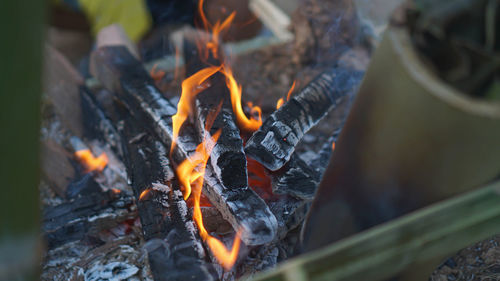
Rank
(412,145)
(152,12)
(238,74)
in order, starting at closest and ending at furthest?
(412,145) → (238,74) → (152,12)

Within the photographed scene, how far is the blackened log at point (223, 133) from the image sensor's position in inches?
62.1

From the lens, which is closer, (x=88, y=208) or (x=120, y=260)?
(x=120, y=260)

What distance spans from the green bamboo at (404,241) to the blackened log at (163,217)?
23.7 inches

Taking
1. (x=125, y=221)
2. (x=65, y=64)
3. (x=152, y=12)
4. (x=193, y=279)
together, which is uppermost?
(x=152, y=12)

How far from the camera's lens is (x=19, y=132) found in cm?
60

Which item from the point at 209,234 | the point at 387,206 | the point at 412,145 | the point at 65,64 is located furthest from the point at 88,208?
the point at 412,145

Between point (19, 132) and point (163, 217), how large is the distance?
103cm

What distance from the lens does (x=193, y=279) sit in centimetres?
140

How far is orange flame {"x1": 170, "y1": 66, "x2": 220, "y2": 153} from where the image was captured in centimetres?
185

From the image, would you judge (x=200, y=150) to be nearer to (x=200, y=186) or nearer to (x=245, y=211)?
(x=200, y=186)

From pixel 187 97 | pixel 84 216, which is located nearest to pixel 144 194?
pixel 84 216

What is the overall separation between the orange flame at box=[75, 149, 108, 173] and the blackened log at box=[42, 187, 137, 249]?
0.29 metres

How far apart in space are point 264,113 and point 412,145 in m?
1.54

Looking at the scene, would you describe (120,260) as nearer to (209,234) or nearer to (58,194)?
(209,234)
